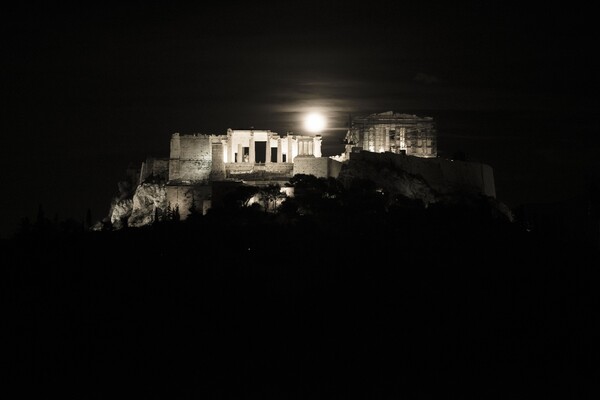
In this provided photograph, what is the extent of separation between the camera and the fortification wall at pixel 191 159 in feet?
297

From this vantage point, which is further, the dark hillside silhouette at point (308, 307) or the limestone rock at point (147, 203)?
the limestone rock at point (147, 203)

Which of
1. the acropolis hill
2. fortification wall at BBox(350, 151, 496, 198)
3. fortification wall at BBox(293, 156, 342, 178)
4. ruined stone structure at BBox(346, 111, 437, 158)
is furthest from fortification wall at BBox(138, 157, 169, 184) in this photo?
ruined stone structure at BBox(346, 111, 437, 158)

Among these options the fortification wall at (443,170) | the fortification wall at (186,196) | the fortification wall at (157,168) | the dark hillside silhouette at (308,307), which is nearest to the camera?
the dark hillside silhouette at (308,307)

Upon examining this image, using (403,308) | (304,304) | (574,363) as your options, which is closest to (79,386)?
(304,304)

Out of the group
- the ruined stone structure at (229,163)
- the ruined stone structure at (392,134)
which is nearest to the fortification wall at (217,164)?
the ruined stone structure at (229,163)

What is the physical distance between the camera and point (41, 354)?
246 feet

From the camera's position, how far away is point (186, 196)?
292ft

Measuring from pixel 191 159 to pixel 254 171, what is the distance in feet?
14.2

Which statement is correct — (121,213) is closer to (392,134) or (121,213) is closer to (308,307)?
(308,307)

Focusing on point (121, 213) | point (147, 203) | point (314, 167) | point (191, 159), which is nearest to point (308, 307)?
point (314, 167)

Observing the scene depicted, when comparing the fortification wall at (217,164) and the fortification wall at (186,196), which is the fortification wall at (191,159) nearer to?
the fortification wall at (217,164)

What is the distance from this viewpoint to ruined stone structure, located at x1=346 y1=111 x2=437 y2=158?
331ft

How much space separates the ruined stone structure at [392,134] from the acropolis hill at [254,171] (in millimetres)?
4952

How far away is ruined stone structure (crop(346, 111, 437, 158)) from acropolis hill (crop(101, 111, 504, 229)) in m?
4.95
